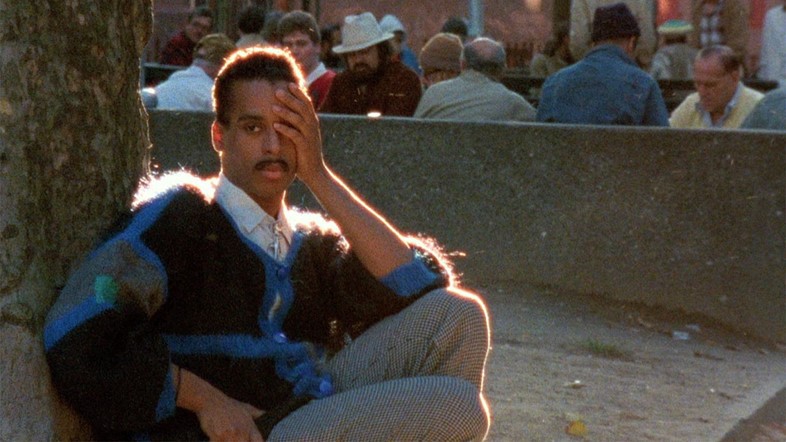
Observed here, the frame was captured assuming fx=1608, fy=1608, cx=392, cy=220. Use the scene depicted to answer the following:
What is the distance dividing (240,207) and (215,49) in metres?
6.02

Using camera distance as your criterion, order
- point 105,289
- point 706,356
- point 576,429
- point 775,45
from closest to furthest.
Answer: point 105,289
point 576,429
point 706,356
point 775,45

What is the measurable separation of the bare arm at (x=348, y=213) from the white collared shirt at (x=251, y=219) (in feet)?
0.42

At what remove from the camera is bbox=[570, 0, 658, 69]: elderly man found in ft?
36.1

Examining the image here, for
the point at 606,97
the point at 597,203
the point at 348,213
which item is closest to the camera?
the point at 348,213

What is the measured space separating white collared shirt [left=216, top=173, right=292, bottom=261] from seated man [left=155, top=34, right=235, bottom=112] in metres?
5.62

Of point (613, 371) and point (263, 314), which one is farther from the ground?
point (263, 314)

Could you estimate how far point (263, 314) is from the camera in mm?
3576

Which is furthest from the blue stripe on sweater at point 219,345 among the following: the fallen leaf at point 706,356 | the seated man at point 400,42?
the seated man at point 400,42

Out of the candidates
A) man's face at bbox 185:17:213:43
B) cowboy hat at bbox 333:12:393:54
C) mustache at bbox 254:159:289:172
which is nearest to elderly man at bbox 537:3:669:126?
cowboy hat at bbox 333:12:393:54

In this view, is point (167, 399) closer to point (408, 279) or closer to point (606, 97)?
point (408, 279)

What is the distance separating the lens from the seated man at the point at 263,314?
3.28 m

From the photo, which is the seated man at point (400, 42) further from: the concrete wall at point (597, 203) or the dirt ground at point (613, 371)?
the dirt ground at point (613, 371)

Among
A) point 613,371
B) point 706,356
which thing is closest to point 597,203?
point 706,356

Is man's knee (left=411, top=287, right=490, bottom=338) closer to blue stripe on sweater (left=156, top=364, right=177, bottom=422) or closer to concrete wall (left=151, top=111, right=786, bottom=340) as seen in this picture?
blue stripe on sweater (left=156, top=364, right=177, bottom=422)
